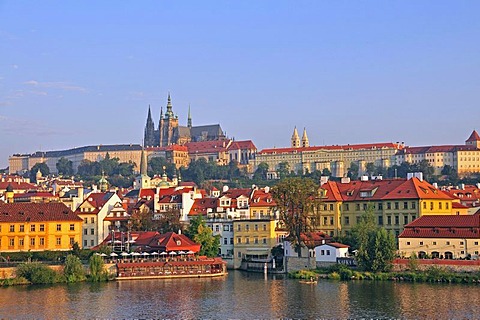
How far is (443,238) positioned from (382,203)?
11.8 m

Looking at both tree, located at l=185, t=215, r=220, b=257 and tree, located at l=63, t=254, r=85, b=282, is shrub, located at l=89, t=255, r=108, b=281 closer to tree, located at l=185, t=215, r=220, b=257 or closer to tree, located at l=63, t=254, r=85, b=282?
tree, located at l=63, t=254, r=85, b=282

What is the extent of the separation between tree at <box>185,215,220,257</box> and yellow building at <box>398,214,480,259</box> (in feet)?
48.2

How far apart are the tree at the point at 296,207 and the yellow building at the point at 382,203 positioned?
2.69 m

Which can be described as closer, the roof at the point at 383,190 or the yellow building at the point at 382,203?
the yellow building at the point at 382,203

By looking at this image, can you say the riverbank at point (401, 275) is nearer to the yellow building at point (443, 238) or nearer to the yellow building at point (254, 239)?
the yellow building at point (443, 238)

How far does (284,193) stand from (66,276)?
1776 centimetres

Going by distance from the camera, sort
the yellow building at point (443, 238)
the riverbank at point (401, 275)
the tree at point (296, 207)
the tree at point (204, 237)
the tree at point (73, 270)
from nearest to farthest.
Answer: the riverbank at point (401, 275), the tree at point (73, 270), the yellow building at point (443, 238), the tree at point (296, 207), the tree at point (204, 237)

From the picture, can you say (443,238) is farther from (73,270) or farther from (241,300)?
(73,270)

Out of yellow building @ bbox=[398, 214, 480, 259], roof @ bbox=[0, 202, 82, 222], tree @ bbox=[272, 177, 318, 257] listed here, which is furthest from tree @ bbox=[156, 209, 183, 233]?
yellow building @ bbox=[398, 214, 480, 259]

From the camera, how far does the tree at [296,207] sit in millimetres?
61219

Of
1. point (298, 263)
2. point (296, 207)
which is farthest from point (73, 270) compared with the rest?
point (296, 207)

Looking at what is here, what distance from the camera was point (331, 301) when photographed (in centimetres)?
4484

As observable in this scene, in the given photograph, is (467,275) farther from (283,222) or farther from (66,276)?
(66,276)

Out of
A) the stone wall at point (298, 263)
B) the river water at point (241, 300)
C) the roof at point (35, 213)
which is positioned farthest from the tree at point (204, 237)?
Answer: the roof at point (35, 213)
